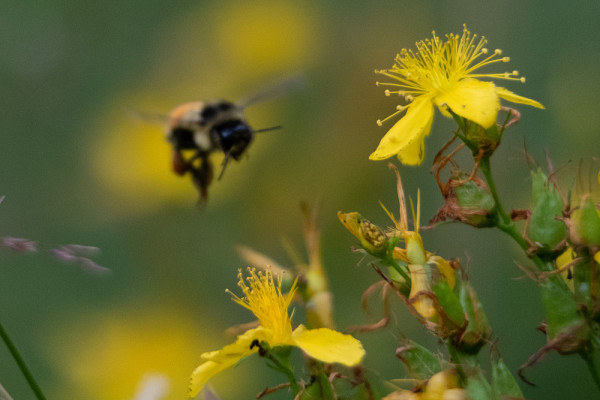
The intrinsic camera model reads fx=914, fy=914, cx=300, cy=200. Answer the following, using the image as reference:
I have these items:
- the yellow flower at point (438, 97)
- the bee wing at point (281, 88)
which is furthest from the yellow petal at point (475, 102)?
the bee wing at point (281, 88)

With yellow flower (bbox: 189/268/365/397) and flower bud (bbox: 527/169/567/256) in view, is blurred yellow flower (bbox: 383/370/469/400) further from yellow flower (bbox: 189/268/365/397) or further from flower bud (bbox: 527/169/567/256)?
flower bud (bbox: 527/169/567/256)

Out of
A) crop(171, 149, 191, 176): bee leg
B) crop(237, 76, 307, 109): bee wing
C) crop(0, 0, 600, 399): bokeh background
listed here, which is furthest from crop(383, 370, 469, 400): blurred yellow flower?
crop(0, 0, 600, 399): bokeh background

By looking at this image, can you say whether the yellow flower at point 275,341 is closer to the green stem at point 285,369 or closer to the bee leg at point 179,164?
the green stem at point 285,369

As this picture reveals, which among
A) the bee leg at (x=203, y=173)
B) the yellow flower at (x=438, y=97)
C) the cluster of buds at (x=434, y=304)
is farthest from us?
the bee leg at (x=203, y=173)

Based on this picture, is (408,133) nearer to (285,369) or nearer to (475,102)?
(475,102)

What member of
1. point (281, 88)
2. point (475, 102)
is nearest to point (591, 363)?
point (475, 102)
